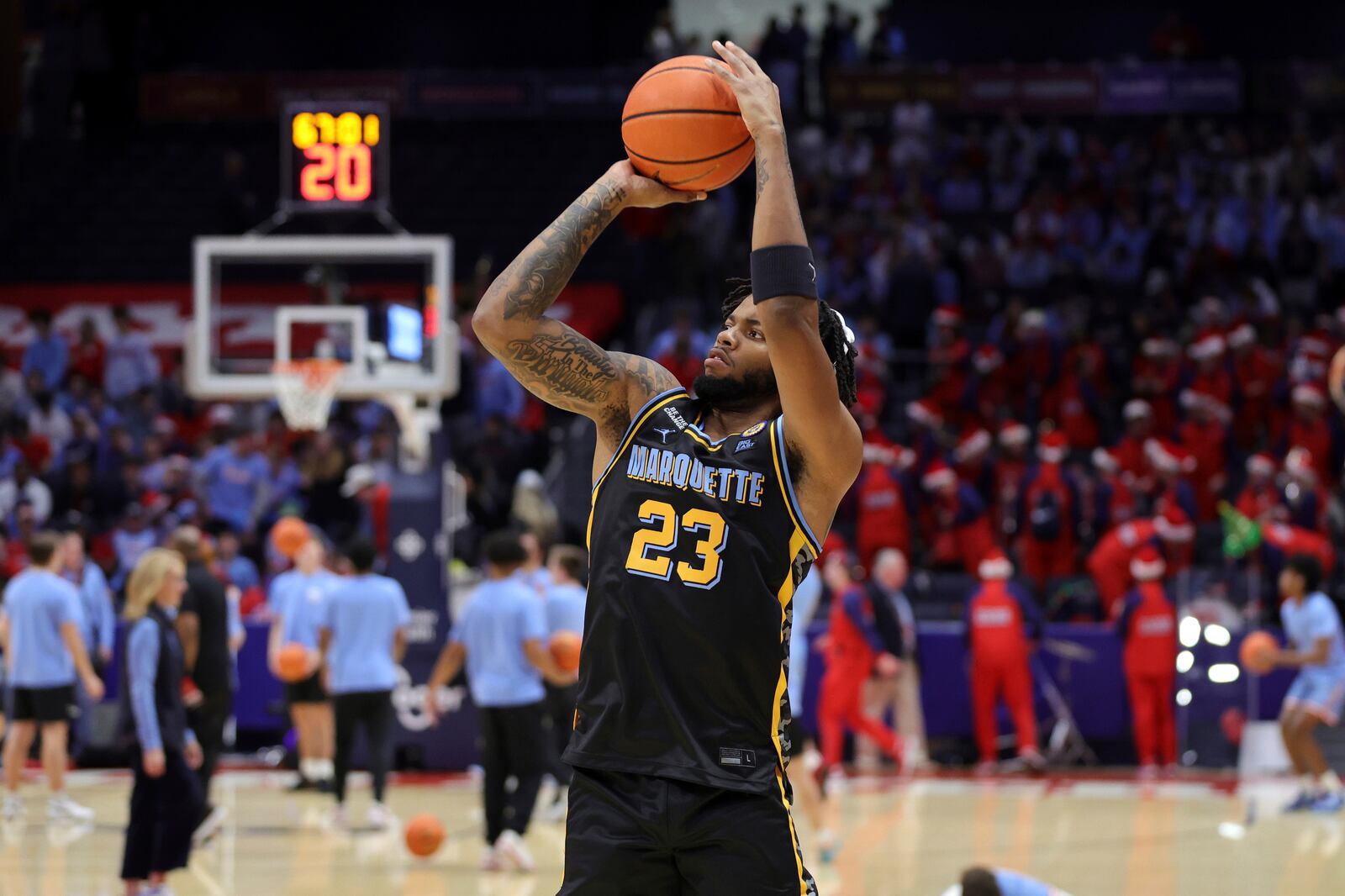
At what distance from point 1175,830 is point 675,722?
30.2 feet

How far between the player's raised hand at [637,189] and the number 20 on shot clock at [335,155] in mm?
10032

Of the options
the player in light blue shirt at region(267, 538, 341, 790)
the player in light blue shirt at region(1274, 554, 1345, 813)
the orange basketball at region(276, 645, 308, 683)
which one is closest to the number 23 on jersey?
the orange basketball at region(276, 645, 308, 683)

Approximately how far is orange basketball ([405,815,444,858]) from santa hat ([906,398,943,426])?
30.6 ft

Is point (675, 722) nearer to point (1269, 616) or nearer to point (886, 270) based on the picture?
point (1269, 616)

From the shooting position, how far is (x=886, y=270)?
21094mm

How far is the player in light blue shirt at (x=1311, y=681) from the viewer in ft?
41.5

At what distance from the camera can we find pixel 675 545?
355 cm

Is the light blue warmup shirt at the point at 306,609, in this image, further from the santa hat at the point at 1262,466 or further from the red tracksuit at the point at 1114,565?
the santa hat at the point at 1262,466

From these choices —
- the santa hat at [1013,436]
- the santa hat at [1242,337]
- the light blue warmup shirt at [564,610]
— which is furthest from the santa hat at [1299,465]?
the light blue warmup shirt at [564,610]

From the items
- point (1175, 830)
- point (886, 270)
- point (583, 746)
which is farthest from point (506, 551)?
point (886, 270)

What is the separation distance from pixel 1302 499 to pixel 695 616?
14.1m

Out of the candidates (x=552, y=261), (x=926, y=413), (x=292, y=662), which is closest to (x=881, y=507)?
(x=926, y=413)

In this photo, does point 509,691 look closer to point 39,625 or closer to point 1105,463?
point 39,625

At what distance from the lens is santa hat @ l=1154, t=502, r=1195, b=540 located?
16.2 metres
